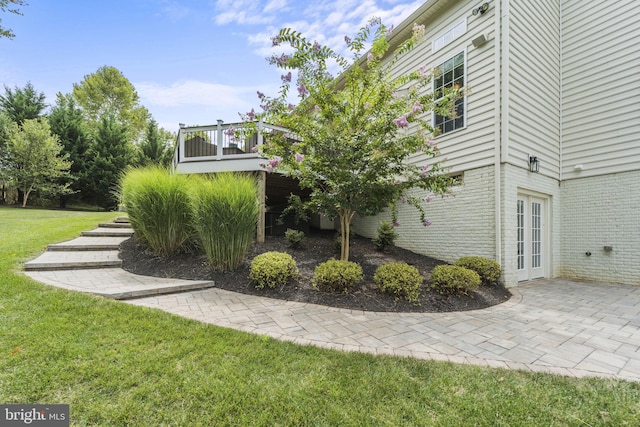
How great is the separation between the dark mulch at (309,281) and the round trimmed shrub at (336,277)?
0.11 metres

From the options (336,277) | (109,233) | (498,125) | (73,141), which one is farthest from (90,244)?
(73,141)

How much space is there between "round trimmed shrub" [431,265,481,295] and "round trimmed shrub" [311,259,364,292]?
129 cm

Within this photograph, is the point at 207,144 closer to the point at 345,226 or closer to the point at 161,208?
the point at 161,208

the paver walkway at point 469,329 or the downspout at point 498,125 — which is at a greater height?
the downspout at point 498,125

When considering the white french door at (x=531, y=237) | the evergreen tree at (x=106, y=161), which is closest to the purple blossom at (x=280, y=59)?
the white french door at (x=531, y=237)

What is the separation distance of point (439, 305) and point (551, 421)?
233 cm

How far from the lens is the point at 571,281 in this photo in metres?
6.24

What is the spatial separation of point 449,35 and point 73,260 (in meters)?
9.04

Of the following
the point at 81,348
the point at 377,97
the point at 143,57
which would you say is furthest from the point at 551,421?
the point at 143,57

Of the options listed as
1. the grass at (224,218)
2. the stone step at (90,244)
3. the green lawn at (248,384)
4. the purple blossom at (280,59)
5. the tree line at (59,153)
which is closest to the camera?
the green lawn at (248,384)

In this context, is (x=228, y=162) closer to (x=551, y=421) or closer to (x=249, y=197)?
(x=249, y=197)

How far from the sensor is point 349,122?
486cm

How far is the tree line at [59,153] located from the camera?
1459cm

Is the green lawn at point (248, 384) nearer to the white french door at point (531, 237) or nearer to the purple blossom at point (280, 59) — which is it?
the purple blossom at point (280, 59)
